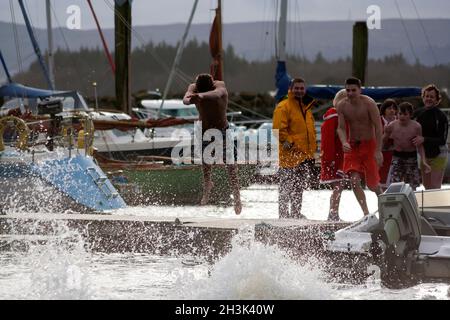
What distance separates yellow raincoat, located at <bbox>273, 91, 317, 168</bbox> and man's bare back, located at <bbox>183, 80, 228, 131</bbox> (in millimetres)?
764

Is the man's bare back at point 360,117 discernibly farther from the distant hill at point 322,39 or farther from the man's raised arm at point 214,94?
the distant hill at point 322,39

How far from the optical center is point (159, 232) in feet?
42.7

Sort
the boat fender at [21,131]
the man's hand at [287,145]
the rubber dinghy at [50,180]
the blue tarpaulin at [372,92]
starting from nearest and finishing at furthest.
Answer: the man's hand at [287,145] → the boat fender at [21,131] → the rubber dinghy at [50,180] → the blue tarpaulin at [372,92]

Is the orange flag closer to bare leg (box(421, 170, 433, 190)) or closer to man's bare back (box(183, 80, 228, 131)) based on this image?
man's bare back (box(183, 80, 228, 131))

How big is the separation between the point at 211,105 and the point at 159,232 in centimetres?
287

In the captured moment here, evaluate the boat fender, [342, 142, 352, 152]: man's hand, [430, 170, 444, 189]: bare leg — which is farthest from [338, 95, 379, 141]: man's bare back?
the boat fender

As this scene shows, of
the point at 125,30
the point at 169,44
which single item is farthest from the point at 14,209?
the point at 169,44

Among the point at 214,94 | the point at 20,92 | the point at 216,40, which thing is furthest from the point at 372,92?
the point at 214,94

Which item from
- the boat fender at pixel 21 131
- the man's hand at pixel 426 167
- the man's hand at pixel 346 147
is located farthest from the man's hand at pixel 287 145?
the boat fender at pixel 21 131

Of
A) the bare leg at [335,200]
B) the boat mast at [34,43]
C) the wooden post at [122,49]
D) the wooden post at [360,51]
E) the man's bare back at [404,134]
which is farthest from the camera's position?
the wooden post at [360,51]

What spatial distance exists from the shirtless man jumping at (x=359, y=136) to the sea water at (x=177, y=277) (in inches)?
97.7

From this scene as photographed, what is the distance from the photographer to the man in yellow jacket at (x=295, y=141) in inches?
586

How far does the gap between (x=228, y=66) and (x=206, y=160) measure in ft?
133

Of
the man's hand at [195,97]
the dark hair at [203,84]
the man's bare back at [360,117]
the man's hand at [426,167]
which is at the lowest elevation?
the man's hand at [426,167]
